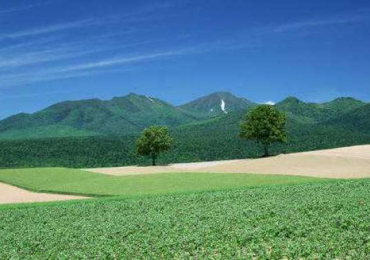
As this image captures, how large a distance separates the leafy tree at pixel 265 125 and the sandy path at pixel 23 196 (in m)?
48.1

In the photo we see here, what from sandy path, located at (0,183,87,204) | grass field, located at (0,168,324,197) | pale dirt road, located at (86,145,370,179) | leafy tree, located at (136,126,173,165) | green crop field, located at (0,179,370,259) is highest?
leafy tree, located at (136,126,173,165)

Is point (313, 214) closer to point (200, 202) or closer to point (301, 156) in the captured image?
point (200, 202)

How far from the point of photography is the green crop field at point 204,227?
87.9 ft

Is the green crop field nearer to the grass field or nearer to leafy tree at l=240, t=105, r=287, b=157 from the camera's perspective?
the grass field

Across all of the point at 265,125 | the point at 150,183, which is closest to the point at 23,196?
the point at 150,183

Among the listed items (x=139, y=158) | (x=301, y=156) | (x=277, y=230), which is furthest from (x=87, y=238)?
(x=139, y=158)

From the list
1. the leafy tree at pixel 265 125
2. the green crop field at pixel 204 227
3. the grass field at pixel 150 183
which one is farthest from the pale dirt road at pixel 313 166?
the green crop field at pixel 204 227

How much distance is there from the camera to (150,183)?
64.3m

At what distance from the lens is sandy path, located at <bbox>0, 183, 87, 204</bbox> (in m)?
58.4

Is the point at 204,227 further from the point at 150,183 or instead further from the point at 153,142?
the point at 153,142

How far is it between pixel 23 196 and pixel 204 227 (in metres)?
36.0

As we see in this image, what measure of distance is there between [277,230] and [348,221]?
12.8ft

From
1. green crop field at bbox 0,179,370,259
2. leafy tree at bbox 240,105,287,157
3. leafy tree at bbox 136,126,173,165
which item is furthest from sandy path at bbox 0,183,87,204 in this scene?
leafy tree at bbox 240,105,287,157

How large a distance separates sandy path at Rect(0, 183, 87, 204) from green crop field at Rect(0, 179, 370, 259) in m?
11.0
